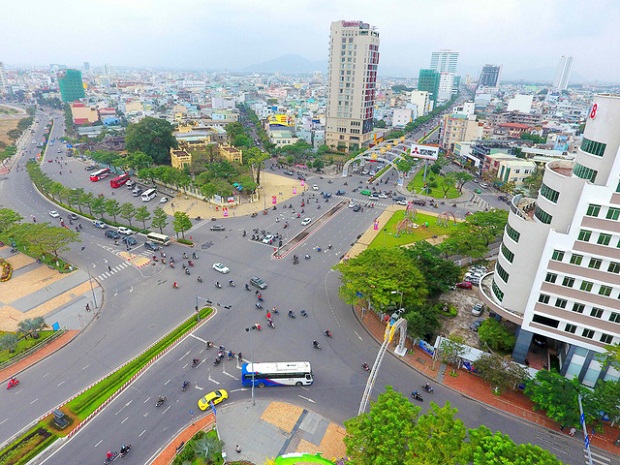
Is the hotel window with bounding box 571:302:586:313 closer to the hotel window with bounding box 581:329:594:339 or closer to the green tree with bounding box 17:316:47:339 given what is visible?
the hotel window with bounding box 581:329:594:339

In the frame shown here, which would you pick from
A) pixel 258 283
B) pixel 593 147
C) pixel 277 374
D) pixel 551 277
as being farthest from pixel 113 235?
pixel 593 147

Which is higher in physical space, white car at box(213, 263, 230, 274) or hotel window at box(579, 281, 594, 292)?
hotel window at box(579, 281, 594, 292)

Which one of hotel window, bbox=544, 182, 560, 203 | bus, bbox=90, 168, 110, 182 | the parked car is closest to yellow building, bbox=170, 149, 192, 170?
bus, bbox=90, 168, 110, 182

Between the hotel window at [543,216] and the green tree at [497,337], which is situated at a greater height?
the hotel window at [543,216]

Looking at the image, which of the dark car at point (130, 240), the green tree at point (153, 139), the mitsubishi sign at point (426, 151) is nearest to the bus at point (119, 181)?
the green tree at point (153, 139)

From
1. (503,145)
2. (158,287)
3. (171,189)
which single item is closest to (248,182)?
(171,189)

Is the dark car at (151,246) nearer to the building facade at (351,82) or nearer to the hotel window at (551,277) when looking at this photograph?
the hotel window at (551,277)

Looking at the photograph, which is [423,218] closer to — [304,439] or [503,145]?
[304,439]
